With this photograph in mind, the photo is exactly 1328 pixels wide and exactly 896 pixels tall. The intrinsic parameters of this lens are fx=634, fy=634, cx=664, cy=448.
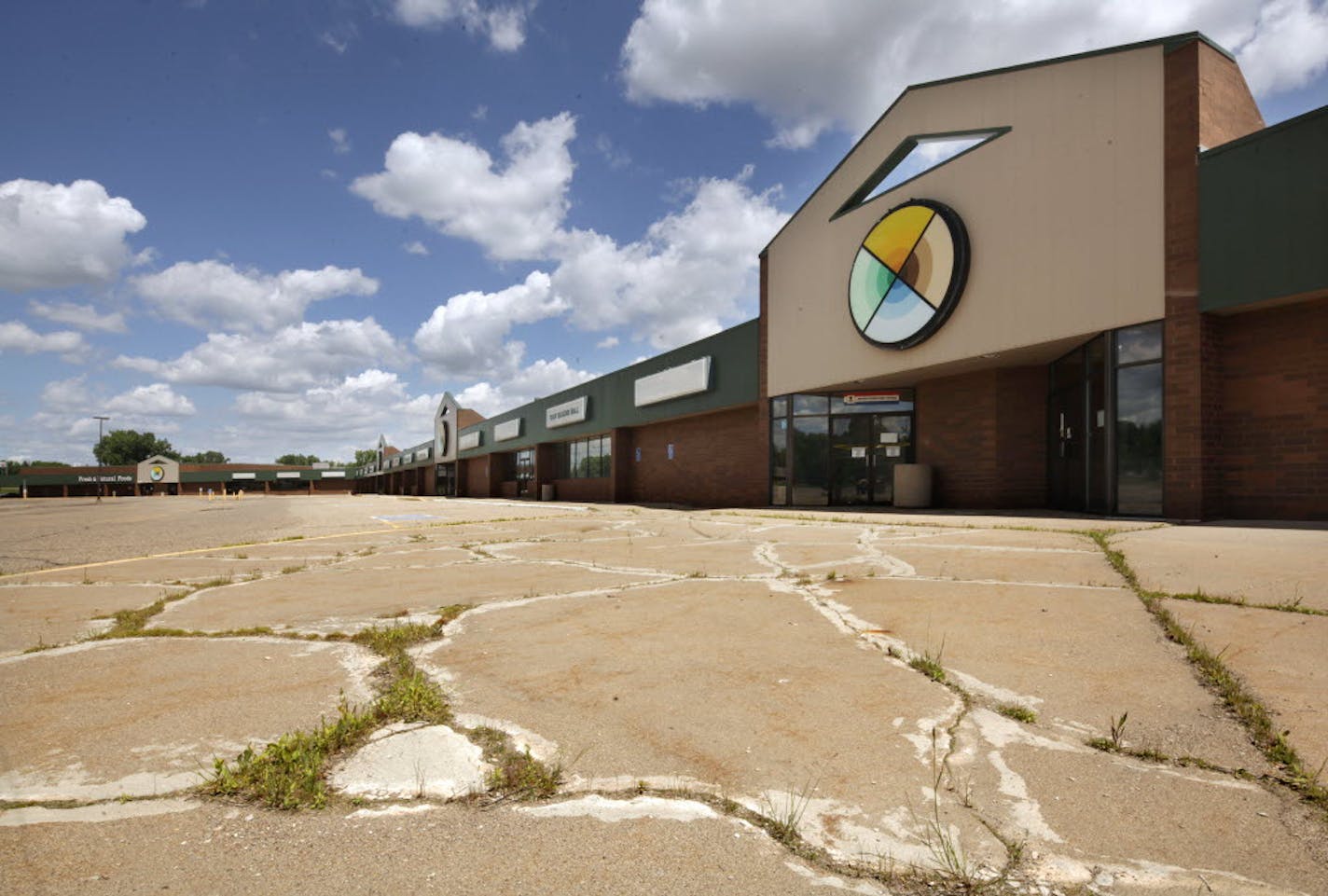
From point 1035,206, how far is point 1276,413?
14.8 ft

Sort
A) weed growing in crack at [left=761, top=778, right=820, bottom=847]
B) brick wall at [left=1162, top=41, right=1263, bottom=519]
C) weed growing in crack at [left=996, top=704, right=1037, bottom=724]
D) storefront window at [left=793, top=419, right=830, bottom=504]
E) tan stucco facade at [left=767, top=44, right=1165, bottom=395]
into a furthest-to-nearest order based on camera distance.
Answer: storefront window at [left=793, top=419, right=830, bottom=504] → tan stucco facade at [left=767, top=44, right=1165, bottom=395] → brick wall at [left=1162, top=41, right=1263, bottom=519] → weed growing in crack at [left=996, top=704, right=1037, bottom=724] → weed growing in crack at [left=761, top=778, right=820, bottom=847]

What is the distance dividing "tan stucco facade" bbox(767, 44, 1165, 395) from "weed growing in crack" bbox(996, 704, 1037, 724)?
30.7 feet

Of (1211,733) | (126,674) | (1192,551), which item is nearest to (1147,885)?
(1211,733)

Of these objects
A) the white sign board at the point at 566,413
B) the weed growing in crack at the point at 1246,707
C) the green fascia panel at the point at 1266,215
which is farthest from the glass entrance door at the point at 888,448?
the white sign board at the point at 566,413

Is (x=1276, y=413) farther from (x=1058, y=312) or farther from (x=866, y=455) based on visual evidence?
(x=866, y=455)

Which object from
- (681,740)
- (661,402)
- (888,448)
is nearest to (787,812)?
(681,740)

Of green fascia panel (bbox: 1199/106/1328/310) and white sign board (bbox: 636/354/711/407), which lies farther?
white sign board (bbox: 636/354/711/407)

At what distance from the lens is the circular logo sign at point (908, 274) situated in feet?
38.0

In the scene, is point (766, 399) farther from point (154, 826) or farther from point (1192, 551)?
point (154, 826)

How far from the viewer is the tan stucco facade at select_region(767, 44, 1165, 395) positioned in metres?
9.16

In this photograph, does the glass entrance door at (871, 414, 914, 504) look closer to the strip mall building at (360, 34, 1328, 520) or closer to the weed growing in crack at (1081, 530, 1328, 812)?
the strip mall building at (360, 34, 1328, 520)

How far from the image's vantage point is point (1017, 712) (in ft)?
6.34

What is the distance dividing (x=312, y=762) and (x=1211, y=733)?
2404mm

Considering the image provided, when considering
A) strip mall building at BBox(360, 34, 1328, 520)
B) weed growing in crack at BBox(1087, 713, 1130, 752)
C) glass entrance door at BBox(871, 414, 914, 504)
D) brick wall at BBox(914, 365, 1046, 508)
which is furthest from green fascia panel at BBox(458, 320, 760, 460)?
weed growing in crack at BBox(1087, 713, 1130, 752)
